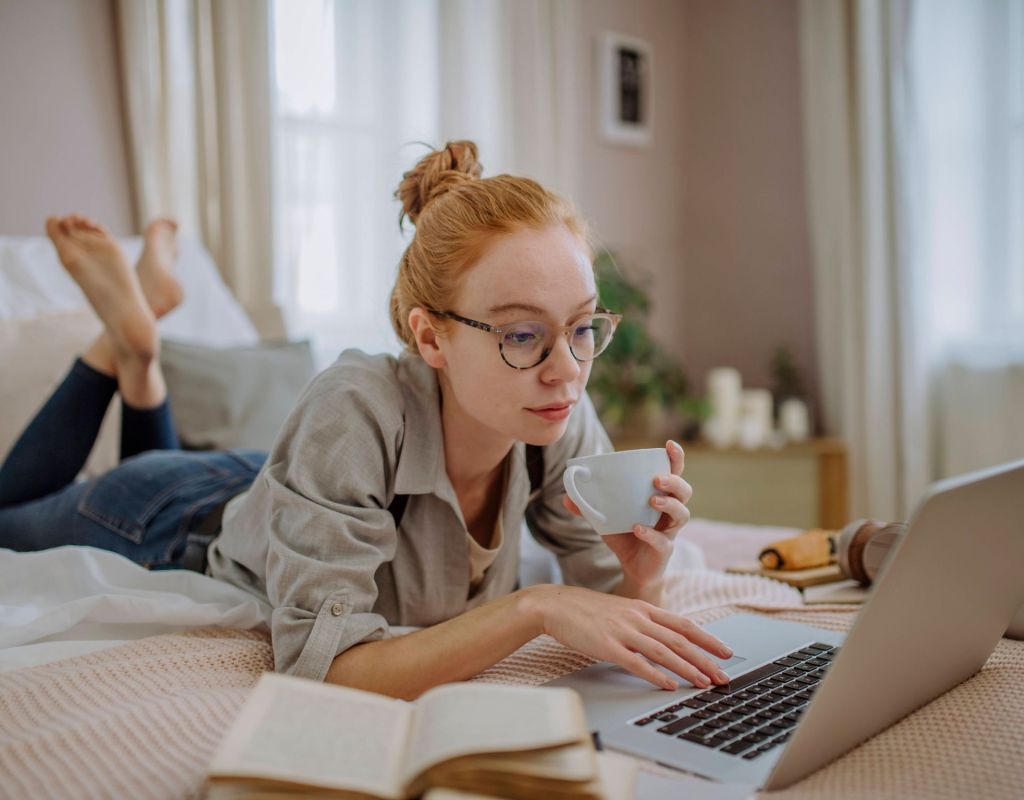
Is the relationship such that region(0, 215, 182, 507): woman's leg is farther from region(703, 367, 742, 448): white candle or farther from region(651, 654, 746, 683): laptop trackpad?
region(703, 367, 742, 448): white candle

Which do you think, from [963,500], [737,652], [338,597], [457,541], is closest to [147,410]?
[457,541]

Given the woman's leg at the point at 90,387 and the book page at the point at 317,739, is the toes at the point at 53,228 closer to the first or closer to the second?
the woman's leg at the point at 90,387

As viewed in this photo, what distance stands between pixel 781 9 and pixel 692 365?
1481mm

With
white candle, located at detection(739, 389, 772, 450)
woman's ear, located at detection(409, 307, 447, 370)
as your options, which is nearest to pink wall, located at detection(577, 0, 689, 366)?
white candle, located at detection(739, 389, 772, 450)

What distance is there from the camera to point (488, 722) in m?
0.60

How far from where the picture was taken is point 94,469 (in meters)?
1.98

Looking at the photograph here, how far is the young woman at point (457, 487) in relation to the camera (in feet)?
3.07

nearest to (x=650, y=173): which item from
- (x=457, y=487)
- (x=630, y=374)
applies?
(x=630, y=374)

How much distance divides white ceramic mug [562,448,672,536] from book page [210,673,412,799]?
0.34 m

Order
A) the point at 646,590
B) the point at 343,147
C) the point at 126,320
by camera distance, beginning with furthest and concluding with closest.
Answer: the point at 343,147 → the point at 126,320 → the point at 646,590

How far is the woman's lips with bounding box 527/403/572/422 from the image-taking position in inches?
41.3

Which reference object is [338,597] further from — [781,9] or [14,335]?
[781,9]

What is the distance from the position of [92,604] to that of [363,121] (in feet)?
7.14

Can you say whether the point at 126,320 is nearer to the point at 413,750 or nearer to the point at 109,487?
the point at 109,487
